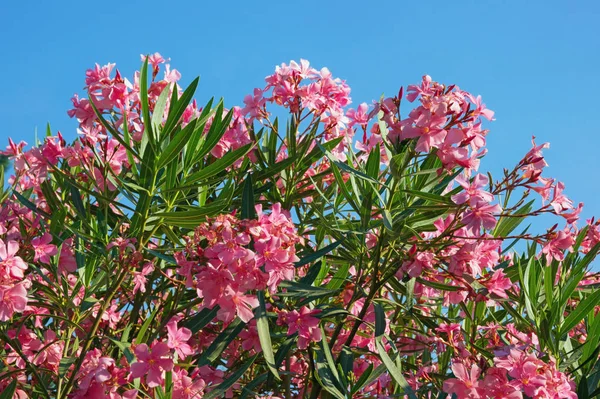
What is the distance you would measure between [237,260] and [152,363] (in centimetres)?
41

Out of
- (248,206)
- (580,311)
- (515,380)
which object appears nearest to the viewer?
(515,380)

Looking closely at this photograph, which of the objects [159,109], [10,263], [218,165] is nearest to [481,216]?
[218,165]

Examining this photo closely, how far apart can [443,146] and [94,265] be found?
1.27 metres

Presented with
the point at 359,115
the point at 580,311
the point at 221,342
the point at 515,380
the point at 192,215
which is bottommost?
the point at 515,380

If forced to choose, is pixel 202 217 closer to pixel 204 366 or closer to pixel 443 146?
pixel 204 366

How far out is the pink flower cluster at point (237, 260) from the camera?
1.79 meters

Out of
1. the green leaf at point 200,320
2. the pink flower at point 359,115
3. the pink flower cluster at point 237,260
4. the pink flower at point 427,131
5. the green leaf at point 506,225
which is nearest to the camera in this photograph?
the pink flower cluster at point 237,260

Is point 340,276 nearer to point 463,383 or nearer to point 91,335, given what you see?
point 463,383

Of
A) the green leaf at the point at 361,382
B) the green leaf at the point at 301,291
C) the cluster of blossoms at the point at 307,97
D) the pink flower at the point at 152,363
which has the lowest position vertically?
the pink flower at the point at 152,363

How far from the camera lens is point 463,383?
1.99 metres

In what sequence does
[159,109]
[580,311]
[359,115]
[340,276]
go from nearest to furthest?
[580,311]
[159,109]
[340,276]
[359,115]

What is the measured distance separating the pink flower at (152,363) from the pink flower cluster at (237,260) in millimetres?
207

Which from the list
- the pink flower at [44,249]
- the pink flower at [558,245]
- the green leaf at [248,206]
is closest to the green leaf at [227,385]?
the green leaf at [248,206]

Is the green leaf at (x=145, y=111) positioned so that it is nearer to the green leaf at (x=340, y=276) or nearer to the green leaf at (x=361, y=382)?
the green leaf at (x=340, y=276)
